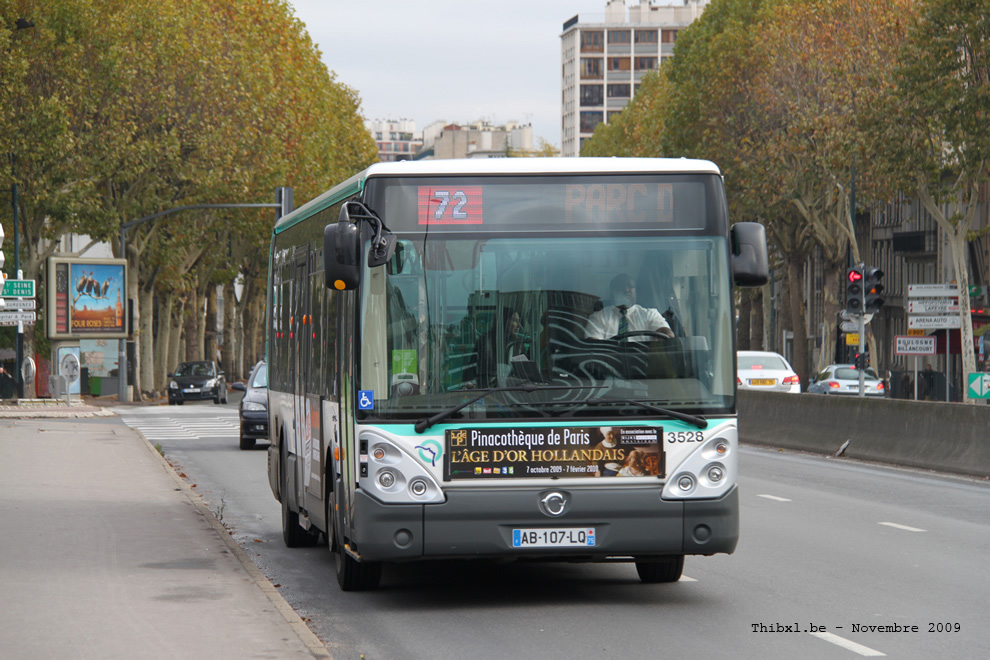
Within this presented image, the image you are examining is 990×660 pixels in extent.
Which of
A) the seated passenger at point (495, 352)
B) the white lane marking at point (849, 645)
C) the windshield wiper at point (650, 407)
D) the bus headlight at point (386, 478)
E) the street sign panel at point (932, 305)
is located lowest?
the white lane marking at point (849, 645)

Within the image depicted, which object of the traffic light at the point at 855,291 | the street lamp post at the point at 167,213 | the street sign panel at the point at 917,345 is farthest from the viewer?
the street lamp post at the point at 167,213

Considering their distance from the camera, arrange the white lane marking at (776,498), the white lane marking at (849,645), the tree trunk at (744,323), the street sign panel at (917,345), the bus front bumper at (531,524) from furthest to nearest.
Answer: the tree trunk at (744,323)
the street sign panel at (917,345)
the white lane marking at (776,498)
the bus front bumper at (531,524)
the white lane marking at (849,645)

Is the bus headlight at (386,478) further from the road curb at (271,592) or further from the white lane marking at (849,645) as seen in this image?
the white lane marking at (849,645)

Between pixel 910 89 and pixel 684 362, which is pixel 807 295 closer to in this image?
pixel 910 89

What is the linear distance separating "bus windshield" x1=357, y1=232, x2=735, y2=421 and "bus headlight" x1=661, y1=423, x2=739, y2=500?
20cm

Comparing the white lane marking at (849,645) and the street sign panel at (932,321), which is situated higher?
the street sign panel at (932,321)

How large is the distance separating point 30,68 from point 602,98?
136079mm

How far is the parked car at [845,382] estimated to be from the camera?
4297 cm

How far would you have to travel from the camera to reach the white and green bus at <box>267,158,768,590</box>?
923 centimetres

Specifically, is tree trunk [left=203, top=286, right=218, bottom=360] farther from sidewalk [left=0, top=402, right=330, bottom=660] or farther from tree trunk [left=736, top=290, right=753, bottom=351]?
sidewalk [left=0, top=402, right=330, bottom=660]

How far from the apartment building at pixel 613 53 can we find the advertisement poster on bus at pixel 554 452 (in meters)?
169

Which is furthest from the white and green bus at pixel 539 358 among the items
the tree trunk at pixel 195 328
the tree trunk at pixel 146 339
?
the tree trunk at pixel 195 328

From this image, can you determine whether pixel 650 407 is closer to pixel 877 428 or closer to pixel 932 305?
pixel 877 428

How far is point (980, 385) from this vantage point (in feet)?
86.5
